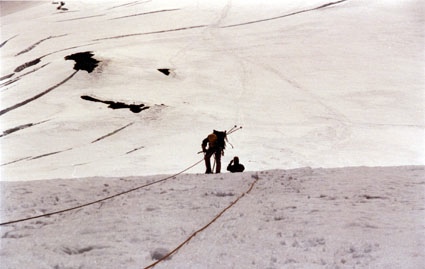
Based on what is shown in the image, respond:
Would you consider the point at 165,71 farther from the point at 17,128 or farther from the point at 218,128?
the point at 17,128

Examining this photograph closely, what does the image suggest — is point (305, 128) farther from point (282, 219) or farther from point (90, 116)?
point (282, 219)

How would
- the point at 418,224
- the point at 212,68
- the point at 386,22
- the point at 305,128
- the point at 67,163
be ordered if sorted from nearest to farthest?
the point at 418,224, the point at 67,163, the point at 305,128, the point at 212,68, the point at 386,22

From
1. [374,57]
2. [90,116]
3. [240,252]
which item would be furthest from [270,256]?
[374,57]

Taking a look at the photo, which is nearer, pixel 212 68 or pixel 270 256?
pixel 270 256

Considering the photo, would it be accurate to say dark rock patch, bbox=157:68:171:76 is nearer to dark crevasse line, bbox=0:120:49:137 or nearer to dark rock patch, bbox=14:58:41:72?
dark crevasse line, bbox=0:120:49:137

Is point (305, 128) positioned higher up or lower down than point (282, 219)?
lower down

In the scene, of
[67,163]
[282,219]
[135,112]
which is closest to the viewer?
[282,219]

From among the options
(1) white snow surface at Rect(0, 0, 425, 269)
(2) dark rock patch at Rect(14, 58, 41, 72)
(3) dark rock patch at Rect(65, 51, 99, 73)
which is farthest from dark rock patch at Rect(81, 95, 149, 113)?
(2) dark rock patch at Rect(14, 58, 41, 72)
